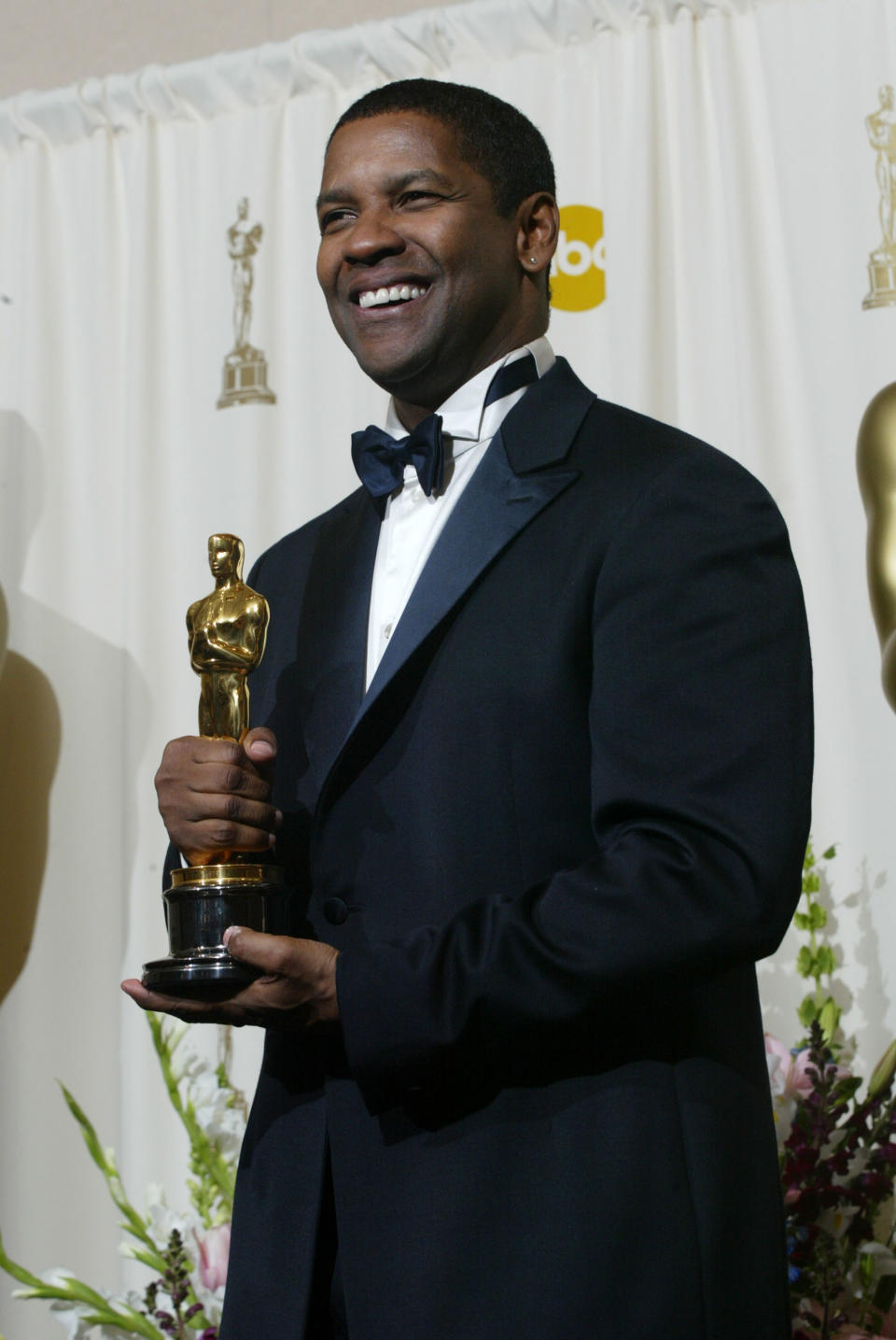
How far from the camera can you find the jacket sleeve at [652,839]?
1077mm

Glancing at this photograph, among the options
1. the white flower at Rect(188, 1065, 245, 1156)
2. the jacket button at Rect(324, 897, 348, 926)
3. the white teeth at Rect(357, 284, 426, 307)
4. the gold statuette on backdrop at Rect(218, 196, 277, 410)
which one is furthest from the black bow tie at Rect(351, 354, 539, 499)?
the gold statuette on backdrop at Rect(218, 196, 277, 410)

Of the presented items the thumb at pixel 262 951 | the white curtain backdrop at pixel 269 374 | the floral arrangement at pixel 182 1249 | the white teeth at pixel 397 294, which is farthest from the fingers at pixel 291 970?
the white curtain backdrop at pixel 269 374

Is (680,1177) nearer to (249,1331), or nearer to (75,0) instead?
(249,1331)

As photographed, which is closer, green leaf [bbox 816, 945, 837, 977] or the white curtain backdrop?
green leaf [bbox 816, 945, 837, 977]

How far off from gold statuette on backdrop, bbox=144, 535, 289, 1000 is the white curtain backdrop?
1.39 metres

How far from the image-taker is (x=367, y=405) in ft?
9.51

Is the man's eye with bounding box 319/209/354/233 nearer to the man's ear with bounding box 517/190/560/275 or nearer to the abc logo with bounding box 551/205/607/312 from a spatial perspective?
the man's ear with bounding box 517/190/560/275

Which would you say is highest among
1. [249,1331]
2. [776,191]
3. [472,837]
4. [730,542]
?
[776,191]

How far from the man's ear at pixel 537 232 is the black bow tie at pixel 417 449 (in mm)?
120

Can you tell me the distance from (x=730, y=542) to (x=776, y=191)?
166 centimetres

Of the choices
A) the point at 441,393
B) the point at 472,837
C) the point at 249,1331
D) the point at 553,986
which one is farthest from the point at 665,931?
the point at 441,393

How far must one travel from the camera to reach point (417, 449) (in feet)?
4.64

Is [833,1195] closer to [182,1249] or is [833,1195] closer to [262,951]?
[182,1249]

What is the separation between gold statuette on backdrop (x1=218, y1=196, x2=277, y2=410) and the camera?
296 centimetres
